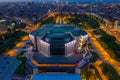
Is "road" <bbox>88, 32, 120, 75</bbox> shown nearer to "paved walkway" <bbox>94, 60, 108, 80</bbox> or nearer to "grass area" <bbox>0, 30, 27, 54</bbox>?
"paved walkway" <bbox>94, 60, 108, 80</bbox>

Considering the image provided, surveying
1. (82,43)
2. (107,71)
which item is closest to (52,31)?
(82,43)

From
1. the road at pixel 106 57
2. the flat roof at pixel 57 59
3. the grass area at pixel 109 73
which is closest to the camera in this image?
the grass area at pixel 109 73

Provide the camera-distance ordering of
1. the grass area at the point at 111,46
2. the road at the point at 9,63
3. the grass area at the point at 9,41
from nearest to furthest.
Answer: the road at the point at 9,63 < the grass area at the point at 111,46 < the grass area at the point at 9,41

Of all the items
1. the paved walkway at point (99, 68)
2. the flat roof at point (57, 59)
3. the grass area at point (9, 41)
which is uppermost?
the flat roof at point (57, 59)

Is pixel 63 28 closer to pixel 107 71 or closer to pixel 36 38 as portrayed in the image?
pixel 36 38

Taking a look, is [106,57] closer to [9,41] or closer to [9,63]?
[9,63]

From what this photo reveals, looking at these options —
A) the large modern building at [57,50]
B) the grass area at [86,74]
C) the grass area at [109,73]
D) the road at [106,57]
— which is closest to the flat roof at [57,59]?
the large modern building at [57,50]

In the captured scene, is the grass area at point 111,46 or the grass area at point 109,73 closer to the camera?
the grass area at point 109,73

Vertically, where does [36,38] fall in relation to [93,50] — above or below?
above

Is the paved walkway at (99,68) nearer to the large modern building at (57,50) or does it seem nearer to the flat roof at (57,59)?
the large modern building at (57,50)
